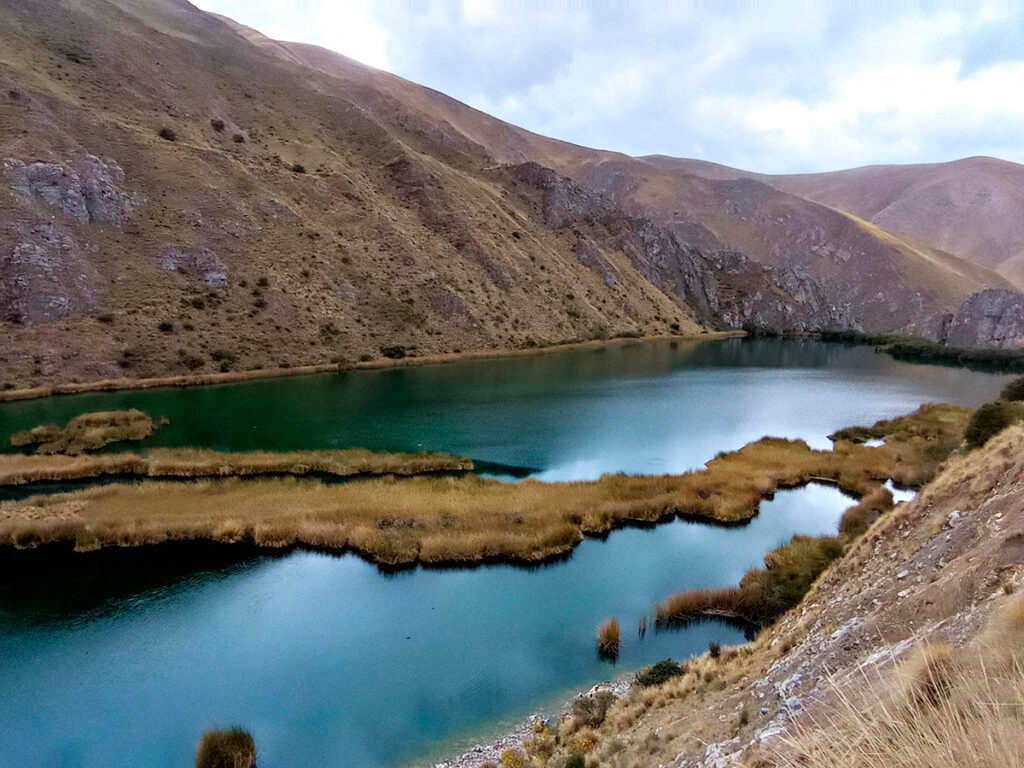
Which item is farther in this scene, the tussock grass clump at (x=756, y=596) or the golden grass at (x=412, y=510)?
the golden grass at (x=412, y=510)

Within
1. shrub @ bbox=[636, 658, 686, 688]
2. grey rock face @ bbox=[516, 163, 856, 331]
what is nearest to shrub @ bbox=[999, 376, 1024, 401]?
shrub @ bbox=[636, 658, 686, 688]

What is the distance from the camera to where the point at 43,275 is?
191ft

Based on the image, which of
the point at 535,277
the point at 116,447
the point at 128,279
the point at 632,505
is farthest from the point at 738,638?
the point at 535,277

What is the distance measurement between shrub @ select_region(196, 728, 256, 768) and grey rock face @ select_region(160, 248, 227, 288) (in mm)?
65622

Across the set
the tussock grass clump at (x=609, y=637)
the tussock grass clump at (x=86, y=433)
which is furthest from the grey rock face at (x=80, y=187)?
the tussock grass clump at (x=609, y=637)

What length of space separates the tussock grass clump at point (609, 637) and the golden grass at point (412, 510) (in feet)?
18.6

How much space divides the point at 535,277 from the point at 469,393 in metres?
54.3

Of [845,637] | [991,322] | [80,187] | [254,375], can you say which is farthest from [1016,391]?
[991,322]

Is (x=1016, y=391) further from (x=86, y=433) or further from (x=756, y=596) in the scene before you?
(x=86, y=433)

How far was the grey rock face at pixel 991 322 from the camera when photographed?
13938cm

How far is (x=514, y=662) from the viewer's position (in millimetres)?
16172

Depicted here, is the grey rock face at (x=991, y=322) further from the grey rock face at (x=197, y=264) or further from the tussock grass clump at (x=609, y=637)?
the tussock grass clump at (x=609, y=637)

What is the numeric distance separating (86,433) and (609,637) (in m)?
35.7

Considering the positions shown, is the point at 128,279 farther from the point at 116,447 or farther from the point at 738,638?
the point at 738,638
